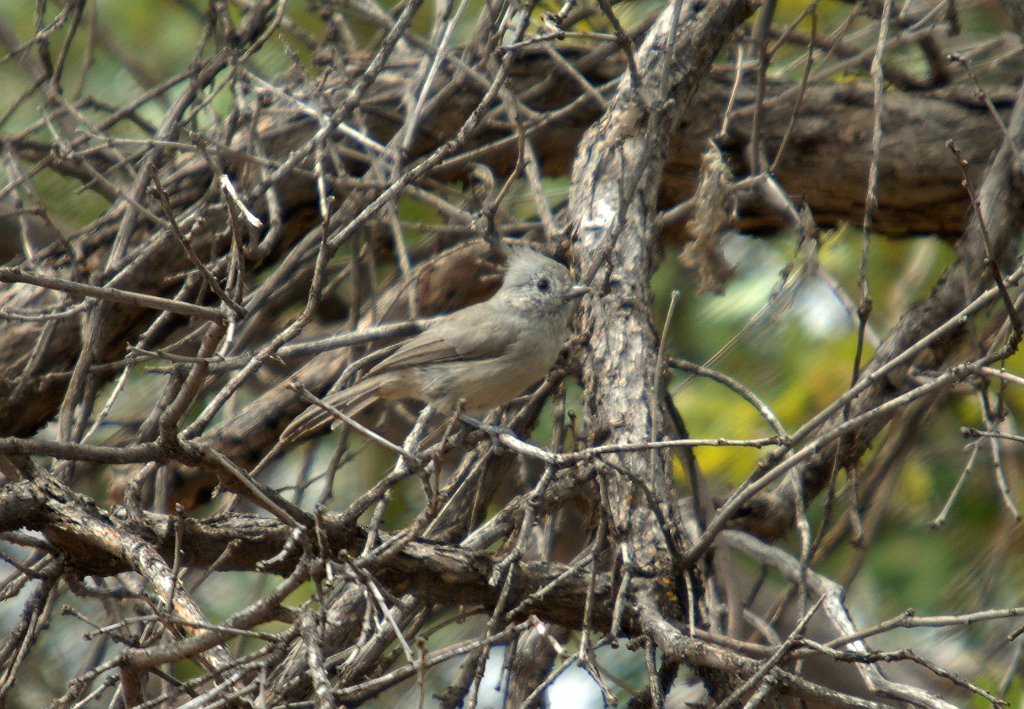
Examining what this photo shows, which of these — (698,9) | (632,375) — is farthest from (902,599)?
(698,9)

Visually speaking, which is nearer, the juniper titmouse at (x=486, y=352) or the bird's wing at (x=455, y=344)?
the juniper titmouse at (x=486, y=352)

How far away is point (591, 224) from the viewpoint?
155 inches

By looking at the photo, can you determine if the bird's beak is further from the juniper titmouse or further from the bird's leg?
the bird's leg

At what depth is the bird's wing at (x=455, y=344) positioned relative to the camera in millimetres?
4387

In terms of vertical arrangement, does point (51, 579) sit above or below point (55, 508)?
below

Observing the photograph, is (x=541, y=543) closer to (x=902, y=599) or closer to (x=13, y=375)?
(x=902, y=599)

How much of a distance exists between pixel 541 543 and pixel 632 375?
34.6 inches

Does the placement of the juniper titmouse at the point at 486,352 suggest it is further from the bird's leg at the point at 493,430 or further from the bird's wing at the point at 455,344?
the bird's leg at the point at 493,430

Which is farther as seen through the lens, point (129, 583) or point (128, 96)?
point (128, 96)

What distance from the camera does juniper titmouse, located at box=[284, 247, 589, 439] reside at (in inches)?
162

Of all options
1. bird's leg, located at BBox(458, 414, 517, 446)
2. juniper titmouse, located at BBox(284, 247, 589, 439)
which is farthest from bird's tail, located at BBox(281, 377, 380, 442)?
bird's leg, located at BBox(458, 414, 517, 446)

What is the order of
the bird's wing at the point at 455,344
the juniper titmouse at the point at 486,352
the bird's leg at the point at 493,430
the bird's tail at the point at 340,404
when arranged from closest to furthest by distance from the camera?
the bird's leg at the point at 493,430, the bird's tail at the point at 340,404, the juniper titmouse at the point at 486,352, the bird's wing at the point at 455,344

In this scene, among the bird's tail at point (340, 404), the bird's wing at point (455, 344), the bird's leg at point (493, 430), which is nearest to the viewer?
the bird's leg at point (493, 430)

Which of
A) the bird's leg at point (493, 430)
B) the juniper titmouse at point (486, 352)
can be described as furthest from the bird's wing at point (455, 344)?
the bird's leg at point (493, 430)
